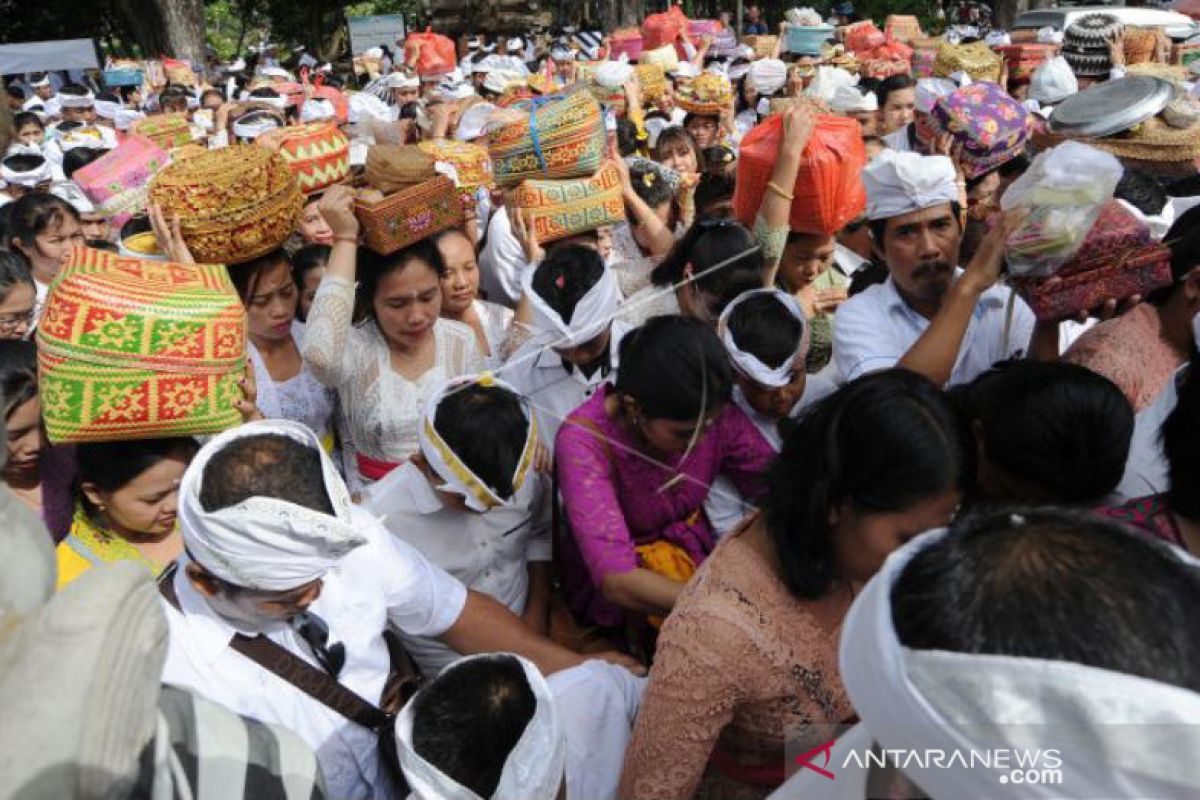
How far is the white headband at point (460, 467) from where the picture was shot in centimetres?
234

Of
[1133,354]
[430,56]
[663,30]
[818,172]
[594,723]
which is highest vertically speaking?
[818,172]

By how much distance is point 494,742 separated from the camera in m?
1.76

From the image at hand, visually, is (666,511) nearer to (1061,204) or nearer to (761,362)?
(761,362)

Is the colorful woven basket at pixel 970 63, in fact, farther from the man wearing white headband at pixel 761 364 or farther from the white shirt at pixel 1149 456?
the white shirt at pixel 1149 456

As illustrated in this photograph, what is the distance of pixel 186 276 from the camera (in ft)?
7.68

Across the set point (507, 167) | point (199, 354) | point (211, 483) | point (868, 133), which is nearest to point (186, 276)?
point (199, 354)

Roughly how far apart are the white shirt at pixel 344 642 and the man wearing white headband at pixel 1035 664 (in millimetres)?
1250

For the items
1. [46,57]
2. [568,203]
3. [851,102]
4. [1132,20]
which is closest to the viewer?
[568,203]

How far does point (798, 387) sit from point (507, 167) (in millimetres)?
1517

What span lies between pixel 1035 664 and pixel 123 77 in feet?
67.1

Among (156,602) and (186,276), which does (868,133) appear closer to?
(186,276)

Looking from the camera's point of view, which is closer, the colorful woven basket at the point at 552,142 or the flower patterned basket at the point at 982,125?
the colorful woven basket at the point at 552,142

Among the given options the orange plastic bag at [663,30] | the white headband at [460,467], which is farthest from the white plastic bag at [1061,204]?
the orange plastic bag at [663,30]

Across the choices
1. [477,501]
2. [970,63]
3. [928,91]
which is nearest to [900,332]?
[477,501]
